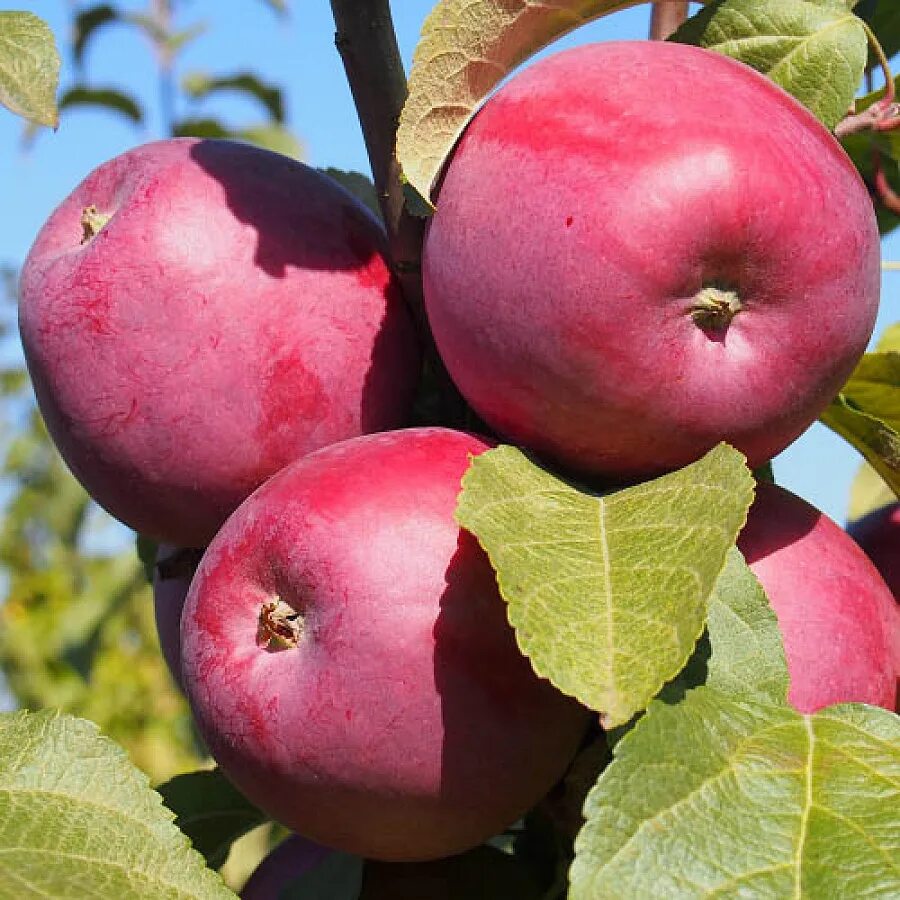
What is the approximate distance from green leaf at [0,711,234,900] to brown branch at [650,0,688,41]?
0.91 meters

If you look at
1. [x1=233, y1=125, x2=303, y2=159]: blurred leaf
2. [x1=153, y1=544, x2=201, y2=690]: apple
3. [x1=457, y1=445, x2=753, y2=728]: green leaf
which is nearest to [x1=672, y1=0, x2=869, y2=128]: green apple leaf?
[x1=457, y1=445, x2=753, y2=728]: green leaf

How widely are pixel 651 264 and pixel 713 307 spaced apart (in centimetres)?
6

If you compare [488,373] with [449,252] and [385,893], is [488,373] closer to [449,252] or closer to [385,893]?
[449,252]

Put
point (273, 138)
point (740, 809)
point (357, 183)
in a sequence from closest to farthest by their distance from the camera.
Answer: point (740, 809), point (357, 183), point (273, 138)

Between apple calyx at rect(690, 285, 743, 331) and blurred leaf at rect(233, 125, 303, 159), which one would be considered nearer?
apple calyx at rect(690, 285, 743, 331)

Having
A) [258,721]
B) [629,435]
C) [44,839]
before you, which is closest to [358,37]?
[629,435]

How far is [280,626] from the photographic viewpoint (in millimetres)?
939

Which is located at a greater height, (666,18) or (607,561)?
(666,18)

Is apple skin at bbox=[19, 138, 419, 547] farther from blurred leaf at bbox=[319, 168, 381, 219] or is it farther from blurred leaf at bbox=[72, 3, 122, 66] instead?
blurred leaf at bbox=[72, 3, 122, 66]

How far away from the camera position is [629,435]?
93 centimetres

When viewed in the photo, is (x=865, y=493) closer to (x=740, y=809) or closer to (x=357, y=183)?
(x=357, y=183)

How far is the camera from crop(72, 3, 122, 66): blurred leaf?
348cm

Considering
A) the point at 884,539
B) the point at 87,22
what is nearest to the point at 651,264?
the point at 884,539

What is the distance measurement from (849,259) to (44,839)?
652 millimetres
